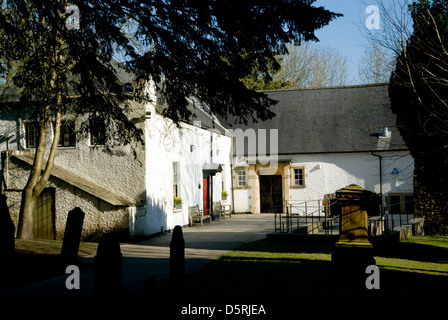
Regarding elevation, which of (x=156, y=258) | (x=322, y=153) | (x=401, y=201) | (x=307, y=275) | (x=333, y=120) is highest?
(x=333, y=120)

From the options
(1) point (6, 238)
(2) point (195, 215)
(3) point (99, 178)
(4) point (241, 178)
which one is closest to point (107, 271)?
(1) point (6, 238)

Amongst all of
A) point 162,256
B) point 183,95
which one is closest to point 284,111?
point 162,256

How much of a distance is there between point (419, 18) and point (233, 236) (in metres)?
9.53

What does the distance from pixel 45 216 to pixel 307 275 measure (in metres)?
11.8

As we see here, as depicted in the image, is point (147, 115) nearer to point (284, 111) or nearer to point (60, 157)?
point (60, 157)

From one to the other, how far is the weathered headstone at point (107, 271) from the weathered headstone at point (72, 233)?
147 inches

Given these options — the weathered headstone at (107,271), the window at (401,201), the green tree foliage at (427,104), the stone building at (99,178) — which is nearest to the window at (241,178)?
the window at (401,201)

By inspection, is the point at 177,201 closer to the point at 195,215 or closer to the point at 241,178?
the point at 195,215

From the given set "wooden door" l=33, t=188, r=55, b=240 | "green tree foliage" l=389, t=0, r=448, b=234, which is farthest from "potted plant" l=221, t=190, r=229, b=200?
"wooden door" l=33, t=188, r=55, b=240

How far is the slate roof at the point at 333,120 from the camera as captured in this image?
91.7ft

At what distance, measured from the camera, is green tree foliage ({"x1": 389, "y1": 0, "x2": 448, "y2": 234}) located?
12586 millimetres

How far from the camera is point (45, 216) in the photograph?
17641 mm

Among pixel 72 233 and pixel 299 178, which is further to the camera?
pixel 299 178

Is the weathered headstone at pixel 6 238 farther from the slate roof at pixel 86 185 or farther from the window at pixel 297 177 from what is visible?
the window at pixel 297 177
